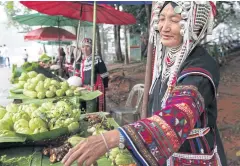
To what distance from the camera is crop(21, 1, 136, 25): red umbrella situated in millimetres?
5223

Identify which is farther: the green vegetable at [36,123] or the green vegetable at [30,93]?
the green vegetable at [30,93]

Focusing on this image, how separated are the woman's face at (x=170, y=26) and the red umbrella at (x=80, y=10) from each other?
390 centimetres

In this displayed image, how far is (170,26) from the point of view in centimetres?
141

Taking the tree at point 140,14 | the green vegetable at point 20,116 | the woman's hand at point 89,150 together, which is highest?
the tree at point 140,14

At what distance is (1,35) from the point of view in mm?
65562

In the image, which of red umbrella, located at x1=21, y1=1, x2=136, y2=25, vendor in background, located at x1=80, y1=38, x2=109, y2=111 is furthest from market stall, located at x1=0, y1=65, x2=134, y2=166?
red umbrella, located at x1=21, y1=1, x2=136, y2=25

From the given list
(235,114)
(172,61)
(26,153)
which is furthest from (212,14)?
(235,114)

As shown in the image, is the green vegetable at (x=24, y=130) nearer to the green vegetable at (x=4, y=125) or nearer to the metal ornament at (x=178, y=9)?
the green vegetable at (x=4, y=125)

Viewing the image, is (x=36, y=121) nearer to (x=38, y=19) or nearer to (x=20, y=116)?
(x=20, y=116)

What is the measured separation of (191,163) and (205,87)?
1.33 feet

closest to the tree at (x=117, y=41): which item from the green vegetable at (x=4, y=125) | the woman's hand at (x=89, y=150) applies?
the green vegetable at (x=4, y=125)

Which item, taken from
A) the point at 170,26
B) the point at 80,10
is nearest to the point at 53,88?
the point at 80,10

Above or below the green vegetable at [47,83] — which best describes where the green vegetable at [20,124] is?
below

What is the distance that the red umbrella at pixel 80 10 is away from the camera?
206 inches
